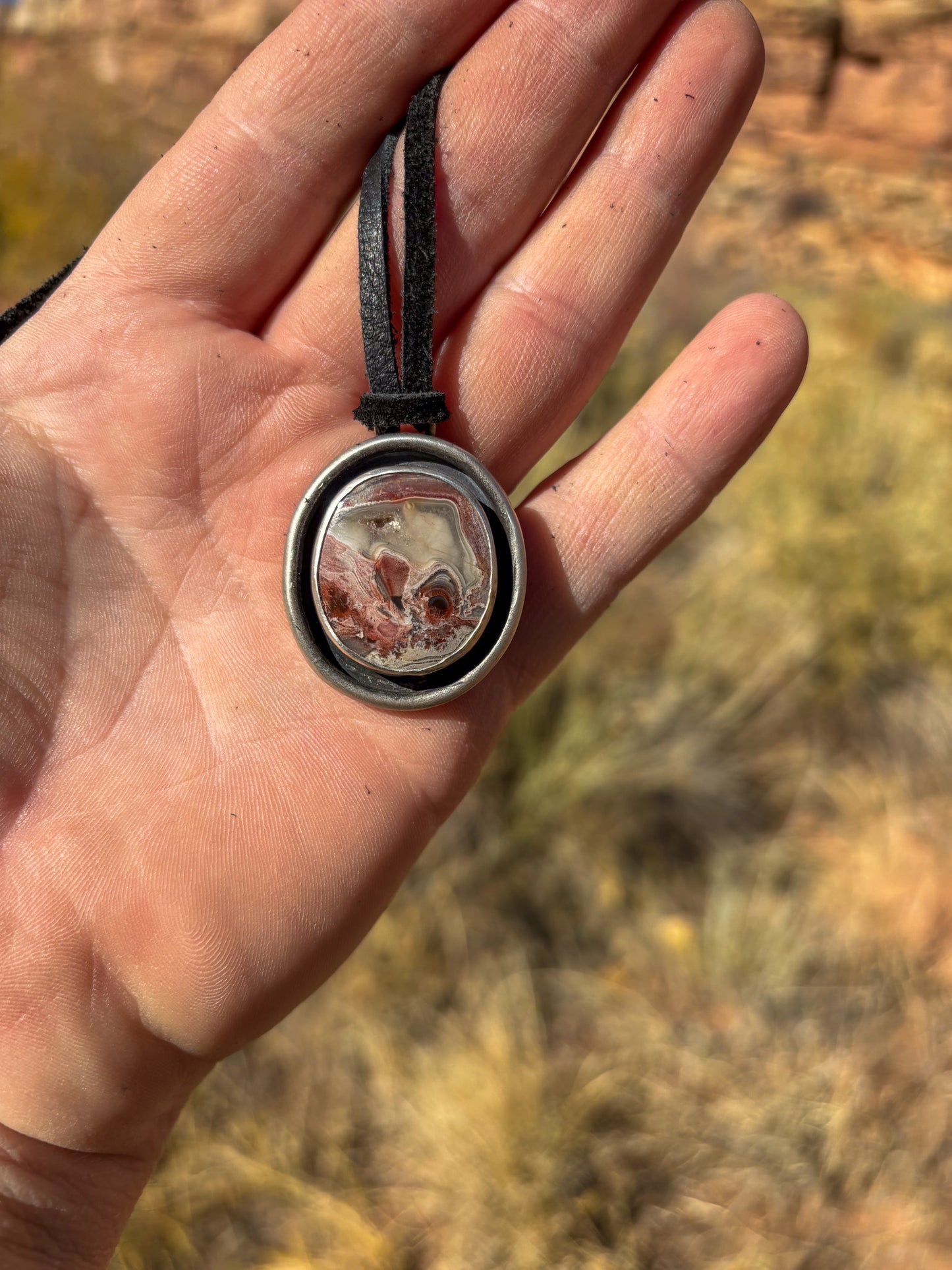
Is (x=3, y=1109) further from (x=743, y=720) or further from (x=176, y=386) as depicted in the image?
(x=743, y=720)

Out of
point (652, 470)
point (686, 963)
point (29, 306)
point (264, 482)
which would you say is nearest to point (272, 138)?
point (29, 306)

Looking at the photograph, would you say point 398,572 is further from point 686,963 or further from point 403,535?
point 686,963

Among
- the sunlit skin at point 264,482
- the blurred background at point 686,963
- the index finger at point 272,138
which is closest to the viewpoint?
the sunlit skin at point 264,482

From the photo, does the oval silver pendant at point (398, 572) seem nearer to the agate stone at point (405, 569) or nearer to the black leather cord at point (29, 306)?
the agate stone at point (405, 569)

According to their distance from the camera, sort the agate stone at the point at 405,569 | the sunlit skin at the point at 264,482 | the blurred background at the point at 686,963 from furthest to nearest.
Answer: the blurred background at the point at 686,963
the agate stone at the point at 405,569
the sunlit skin at the point at 264,482

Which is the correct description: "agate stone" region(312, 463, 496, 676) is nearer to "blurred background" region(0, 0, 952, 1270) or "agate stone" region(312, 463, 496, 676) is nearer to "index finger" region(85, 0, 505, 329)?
"index finger" region(85, 0, 505, 329)

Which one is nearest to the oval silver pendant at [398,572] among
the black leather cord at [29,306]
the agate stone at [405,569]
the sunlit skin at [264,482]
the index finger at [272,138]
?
the agate stone at [405,569]
